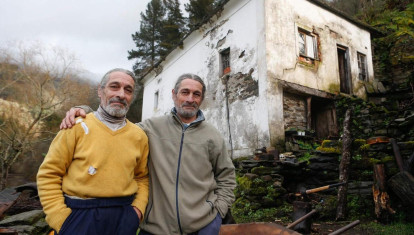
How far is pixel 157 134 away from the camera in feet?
6.37

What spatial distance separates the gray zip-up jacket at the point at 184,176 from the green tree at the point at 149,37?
2308cm

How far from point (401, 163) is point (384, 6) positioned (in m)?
14.5

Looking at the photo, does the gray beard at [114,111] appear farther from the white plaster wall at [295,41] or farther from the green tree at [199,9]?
the green tree at [199,9]

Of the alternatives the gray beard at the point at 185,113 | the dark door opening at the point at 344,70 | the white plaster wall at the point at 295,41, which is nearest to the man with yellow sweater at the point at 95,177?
the gray beard at the point at 185,113

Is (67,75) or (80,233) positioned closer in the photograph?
(80,233)

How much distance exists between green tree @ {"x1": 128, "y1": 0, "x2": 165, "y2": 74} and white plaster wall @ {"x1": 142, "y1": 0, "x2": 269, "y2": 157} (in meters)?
12.1

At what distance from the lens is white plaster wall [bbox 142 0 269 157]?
8523mm

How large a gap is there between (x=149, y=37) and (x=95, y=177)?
25548mm

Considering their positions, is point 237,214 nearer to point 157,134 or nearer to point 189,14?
point 157,134

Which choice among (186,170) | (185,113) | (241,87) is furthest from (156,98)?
A: (186,170)

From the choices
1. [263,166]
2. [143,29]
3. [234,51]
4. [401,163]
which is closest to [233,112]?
[234,51]

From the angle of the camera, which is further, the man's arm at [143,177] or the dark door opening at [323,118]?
the dark door opening at [323,118]

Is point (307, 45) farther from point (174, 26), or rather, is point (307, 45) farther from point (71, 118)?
point (174, 26)

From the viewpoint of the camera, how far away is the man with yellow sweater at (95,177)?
1.45 meters
